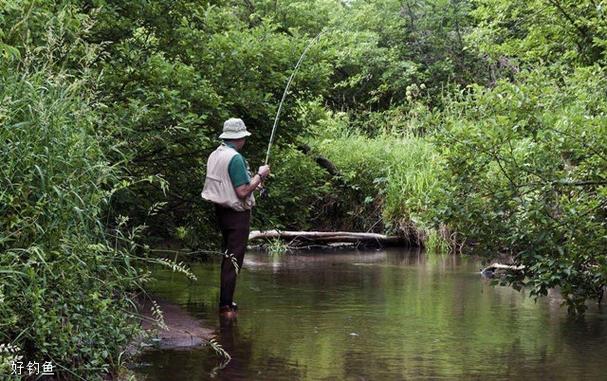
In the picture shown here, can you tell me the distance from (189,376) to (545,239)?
350 centimetres

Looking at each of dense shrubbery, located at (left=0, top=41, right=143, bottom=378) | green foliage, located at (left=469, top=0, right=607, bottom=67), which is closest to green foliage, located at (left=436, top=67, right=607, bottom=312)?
dense shrubbery, located at (left=0, top=41, right=143, bottom=378)

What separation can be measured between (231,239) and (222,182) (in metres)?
0.52

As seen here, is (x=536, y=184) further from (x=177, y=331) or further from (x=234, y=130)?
(x=177, y=331)

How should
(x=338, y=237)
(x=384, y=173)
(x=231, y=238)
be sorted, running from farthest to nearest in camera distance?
1. (x=384, y=173)
2. (x=338, y=237)
3. (x=231, y=238)

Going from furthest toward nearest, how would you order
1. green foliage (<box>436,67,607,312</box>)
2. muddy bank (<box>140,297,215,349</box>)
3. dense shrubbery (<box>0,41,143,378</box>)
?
green foliage (<box>436,67,607,312</box>)
muddy bank (<box>140,297,215,349</box>)
dense shrubbery (<box>0,41,143,378</box>)

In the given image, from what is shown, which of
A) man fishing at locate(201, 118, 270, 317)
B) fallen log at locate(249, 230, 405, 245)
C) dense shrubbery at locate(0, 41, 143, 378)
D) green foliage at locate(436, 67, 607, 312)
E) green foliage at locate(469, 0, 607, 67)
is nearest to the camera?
dense shrubbery at locate(0, 41, 143, 378)

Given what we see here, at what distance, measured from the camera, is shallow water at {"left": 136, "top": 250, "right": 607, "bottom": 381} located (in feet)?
20.7

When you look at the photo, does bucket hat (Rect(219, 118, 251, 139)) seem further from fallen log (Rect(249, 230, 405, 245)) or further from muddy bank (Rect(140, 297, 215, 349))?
fallen log (Rect(249, 230, 405, 245))

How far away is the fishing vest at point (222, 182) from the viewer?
27.6ft

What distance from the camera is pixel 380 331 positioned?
7828 mm

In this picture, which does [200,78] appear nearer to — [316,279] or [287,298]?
[287,298]

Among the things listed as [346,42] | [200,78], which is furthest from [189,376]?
[346,42]

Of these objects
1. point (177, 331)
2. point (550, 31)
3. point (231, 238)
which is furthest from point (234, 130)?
point (550, 31)

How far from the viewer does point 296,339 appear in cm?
740
